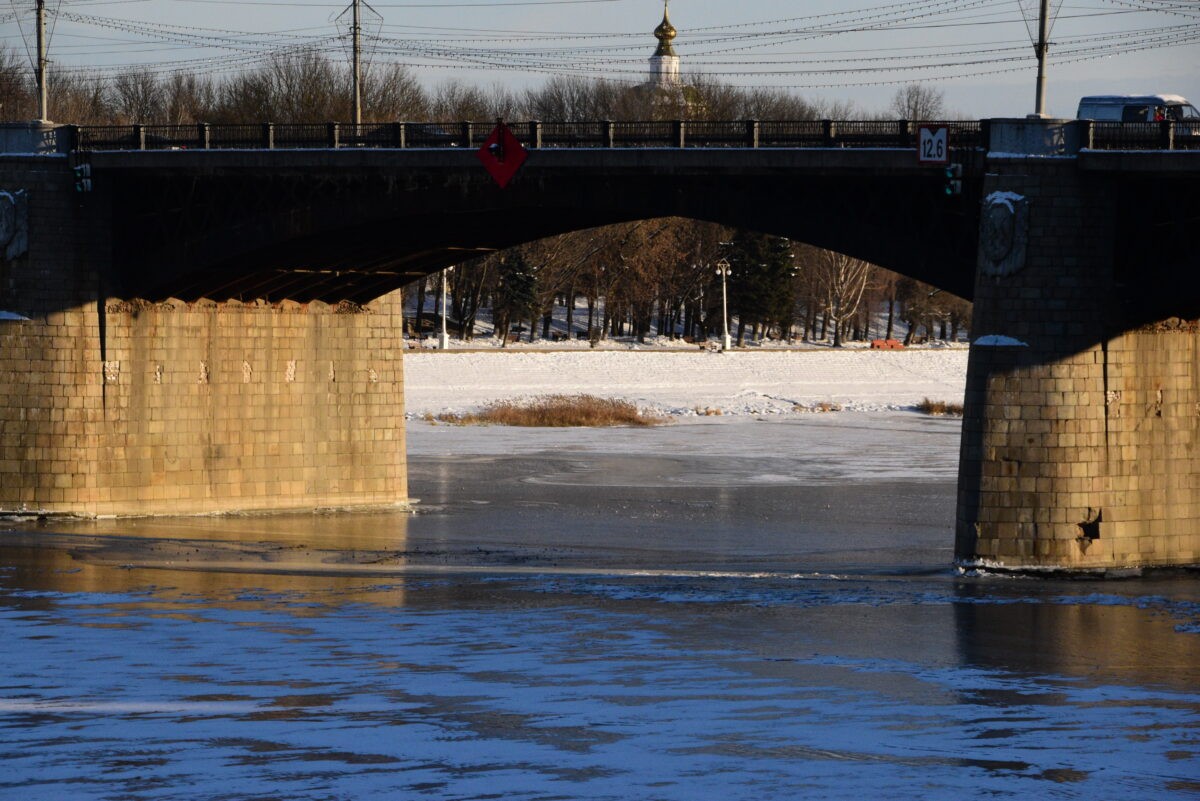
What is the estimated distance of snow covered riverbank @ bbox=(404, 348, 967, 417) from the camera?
7400cm

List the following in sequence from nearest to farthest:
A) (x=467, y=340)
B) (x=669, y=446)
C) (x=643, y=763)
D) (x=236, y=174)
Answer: (x=643, y=763) → (x=236, y=174) → (x=669, y=446) → (x=467, y=340)

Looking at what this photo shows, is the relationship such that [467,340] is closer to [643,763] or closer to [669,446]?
[669,446]

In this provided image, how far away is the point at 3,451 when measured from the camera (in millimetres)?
43406

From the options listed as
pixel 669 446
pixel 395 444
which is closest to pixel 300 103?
pixel 669 446

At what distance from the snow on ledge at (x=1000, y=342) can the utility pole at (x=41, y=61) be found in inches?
924

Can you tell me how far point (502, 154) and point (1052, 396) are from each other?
1238 centimetres

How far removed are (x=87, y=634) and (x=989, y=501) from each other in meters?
15.5

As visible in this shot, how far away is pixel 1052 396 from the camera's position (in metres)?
32.8

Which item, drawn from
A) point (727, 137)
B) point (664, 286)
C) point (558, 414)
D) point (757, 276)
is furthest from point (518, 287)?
point (727, 137)

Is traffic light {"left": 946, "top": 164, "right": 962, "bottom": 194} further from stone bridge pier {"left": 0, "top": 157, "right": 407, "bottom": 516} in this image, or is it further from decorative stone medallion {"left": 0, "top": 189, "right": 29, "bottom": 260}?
decorative stone medallion {"left": 0, "top": 189, "right": 29, "bottom": 260}

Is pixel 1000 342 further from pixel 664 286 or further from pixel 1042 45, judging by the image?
pixel 664 286

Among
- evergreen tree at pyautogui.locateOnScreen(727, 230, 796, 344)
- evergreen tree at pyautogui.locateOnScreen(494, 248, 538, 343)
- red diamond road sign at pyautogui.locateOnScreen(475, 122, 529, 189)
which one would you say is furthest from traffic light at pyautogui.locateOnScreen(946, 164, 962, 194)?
evergreen tree at pyautogui.locateOnScreen(727, 230, 796, 344)

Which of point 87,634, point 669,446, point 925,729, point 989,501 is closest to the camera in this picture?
point 925,729

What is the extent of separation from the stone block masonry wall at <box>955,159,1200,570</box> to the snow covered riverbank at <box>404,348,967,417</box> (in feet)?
122
